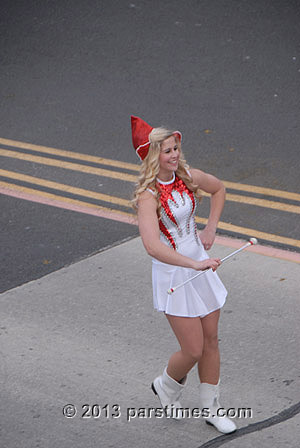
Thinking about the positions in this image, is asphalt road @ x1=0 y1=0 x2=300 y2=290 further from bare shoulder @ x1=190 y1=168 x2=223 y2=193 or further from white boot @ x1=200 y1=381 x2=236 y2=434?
white boot @ x1=200 y1=381 x2=236 y2=434

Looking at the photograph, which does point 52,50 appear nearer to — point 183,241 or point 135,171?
point 135,171

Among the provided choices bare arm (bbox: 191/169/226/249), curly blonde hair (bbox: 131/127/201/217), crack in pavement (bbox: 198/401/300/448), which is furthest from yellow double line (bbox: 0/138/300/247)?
curly blonde hair (bbox: 131/127/201/217)

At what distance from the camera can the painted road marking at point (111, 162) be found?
8242 millimetres

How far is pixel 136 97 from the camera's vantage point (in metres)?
10.8

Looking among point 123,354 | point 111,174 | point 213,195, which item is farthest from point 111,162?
point 213,195

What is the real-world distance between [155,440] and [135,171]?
4.75m

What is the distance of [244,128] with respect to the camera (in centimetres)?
973

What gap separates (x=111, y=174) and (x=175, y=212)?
14.8 ft

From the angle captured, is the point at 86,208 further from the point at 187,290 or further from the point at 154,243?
the point at 154,243

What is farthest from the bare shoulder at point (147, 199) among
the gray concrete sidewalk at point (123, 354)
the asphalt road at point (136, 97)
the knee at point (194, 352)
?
the asphalt road at point (136, 97)

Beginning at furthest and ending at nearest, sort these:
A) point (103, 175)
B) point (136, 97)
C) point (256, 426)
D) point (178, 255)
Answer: point (136, 97) < point (103, 175) < point (256, 426) < point (178, 255)

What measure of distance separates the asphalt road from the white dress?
258cm

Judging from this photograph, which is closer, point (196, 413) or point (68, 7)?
point (196, 413)

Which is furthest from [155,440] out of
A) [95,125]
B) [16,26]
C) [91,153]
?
[16,26]
